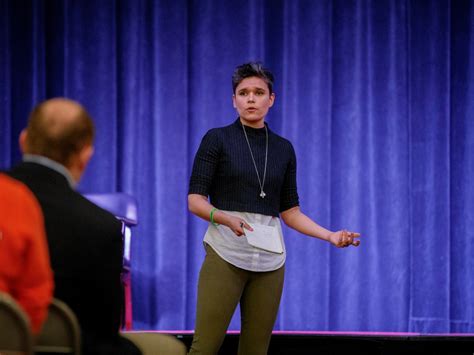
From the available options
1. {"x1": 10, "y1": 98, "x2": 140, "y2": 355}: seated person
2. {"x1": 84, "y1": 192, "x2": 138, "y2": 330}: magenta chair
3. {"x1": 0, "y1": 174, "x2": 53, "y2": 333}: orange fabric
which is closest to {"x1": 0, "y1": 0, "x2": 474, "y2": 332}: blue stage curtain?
{"x1": 84, "y1": 192, "x2": 138, "y2": 330}: magenta chair

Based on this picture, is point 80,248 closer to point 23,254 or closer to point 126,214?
point 23,254

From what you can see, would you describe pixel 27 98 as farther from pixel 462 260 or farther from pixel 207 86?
pixel 462 260

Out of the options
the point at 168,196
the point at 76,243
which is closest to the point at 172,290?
the point at 168,196

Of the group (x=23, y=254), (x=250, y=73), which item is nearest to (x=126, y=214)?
(x=250, y=73)

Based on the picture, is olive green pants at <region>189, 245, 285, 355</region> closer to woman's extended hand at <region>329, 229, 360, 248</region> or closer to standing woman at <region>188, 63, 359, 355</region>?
standing woman at <region>188, 63, 359, 355</region>

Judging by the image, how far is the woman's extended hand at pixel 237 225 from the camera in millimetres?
2370

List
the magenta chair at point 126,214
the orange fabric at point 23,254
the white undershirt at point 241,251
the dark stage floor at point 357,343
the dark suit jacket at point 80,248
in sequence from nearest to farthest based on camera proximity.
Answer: the orange fabric at point 23,254, the dark suit jacket at point 80,248, the white undershirt at point 241,251, the dark stage floor at point 357,343, the magenta chair at point 126,214

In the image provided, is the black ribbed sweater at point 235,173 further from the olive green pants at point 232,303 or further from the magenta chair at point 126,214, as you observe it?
the magenta chair at point 126,214

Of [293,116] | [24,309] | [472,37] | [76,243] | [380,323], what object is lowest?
[380,323]

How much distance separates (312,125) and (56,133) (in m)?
3.14

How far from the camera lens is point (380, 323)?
4426 millimetres

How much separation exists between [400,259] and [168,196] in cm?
153

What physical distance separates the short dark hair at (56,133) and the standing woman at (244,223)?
3.28 feet

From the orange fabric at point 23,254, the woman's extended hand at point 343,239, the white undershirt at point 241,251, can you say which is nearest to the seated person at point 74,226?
the orange fabric at point 23,254
